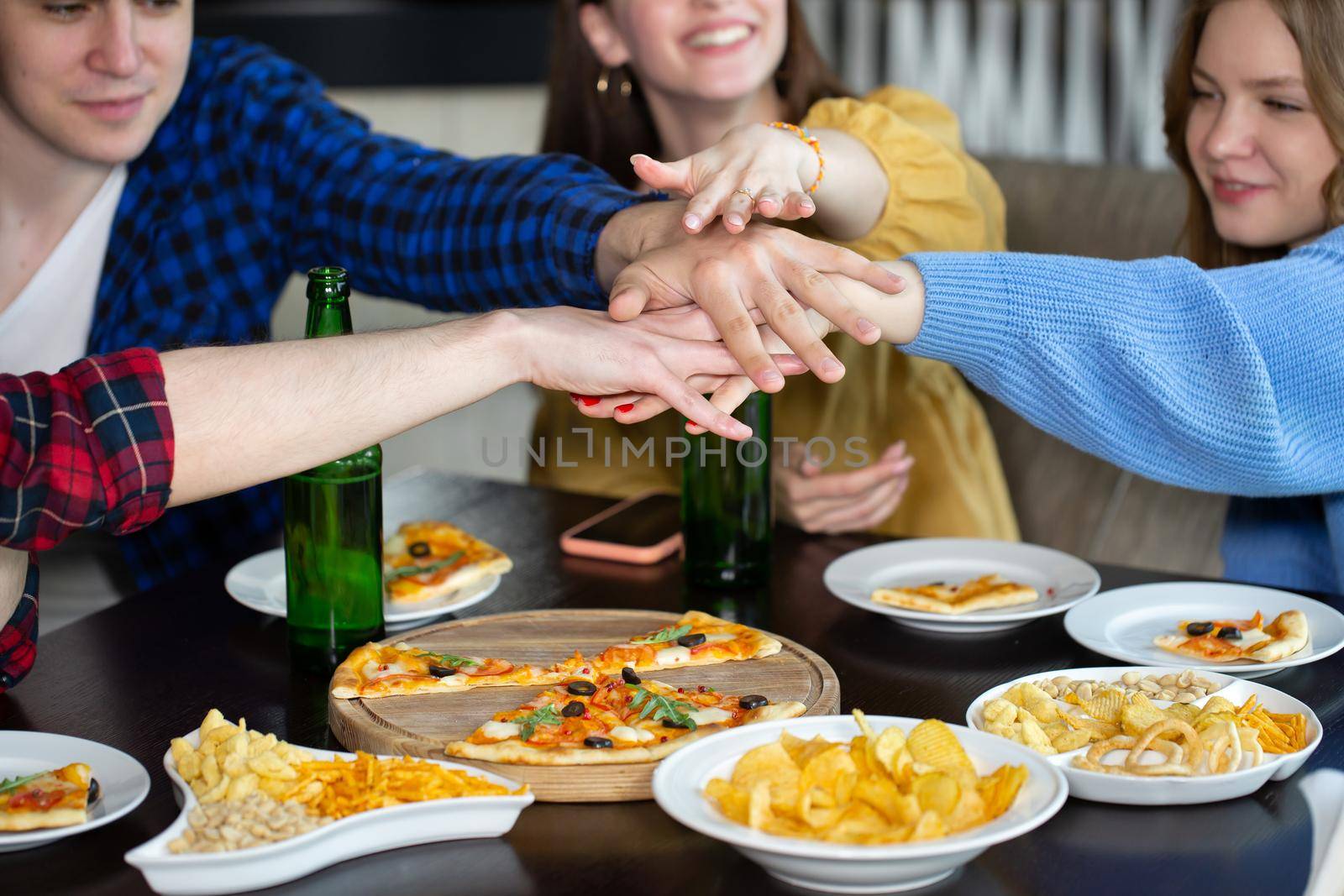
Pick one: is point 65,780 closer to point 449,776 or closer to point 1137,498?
point 449,776

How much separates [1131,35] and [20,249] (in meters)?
3.55

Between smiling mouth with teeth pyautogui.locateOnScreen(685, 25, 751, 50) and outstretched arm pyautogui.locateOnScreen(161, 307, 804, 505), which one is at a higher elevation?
smiling mouth with teeth pyautogui.locateOnScreen(685, 25, 751, 50)

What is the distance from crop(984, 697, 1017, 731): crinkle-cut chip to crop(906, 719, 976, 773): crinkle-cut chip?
10 centimetres

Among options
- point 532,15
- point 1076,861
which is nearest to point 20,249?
point 1076,861

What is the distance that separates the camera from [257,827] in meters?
0.87

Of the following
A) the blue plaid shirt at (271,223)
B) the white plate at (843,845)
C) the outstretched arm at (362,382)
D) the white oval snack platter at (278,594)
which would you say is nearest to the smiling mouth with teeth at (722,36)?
the blue plaid shirt at (271,223)

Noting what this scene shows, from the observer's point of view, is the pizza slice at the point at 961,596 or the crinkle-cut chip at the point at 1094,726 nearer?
the crinkle-cut chip at the point at 1094,726

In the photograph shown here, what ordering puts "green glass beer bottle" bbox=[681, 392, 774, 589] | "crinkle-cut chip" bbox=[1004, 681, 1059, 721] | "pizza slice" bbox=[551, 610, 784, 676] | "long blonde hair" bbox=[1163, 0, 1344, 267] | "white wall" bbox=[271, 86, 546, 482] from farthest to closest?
"white wall" bbox=[271, 86, 546, 482] → "long blonde hair" bbox=[1163, 0, 1344, 267] → "green glass beer bottle" bbox=[681, 392, 774, 589] → "pizza slice" bbox=[551, 610, 784, 676] → "crinkle-cut chip" bbox=[1004, 681, 1059, 721]

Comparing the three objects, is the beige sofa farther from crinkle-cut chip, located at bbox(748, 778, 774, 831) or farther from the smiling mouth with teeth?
crinkle-cut chip, located at bbox(748, 778, 774, 831)

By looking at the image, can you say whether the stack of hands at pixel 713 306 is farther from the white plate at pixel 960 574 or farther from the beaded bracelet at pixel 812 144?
the white plate at pixel 960 574

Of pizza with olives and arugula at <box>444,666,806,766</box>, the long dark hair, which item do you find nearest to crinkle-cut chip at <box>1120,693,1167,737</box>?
pizza with olives and arugula at <box>444,666,806,766</box>

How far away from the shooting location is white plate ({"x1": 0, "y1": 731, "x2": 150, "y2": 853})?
914 mm

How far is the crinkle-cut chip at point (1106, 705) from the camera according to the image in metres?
1.03

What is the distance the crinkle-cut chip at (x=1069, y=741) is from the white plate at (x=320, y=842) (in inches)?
13.8
